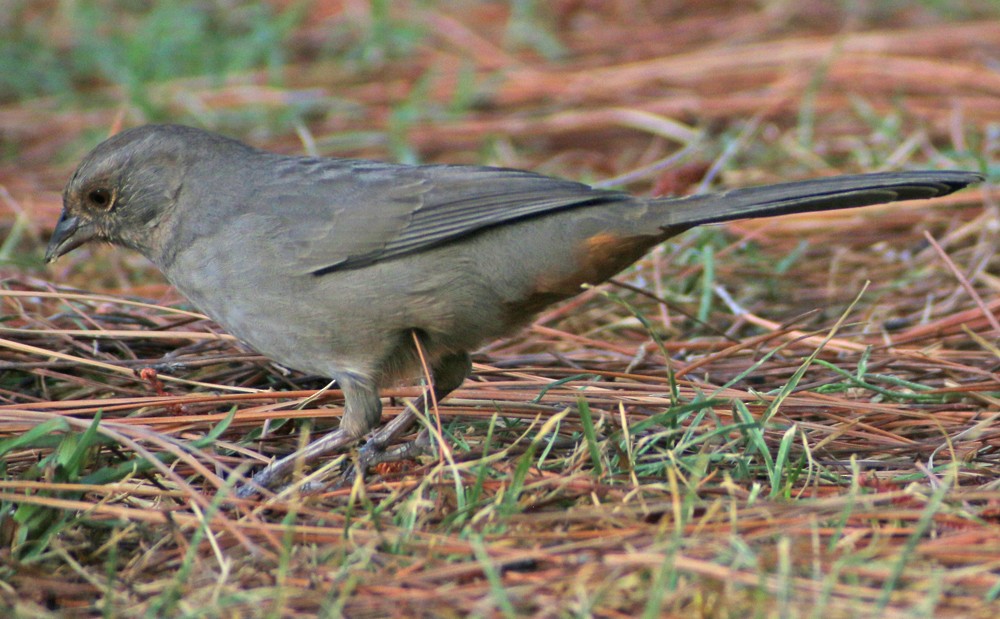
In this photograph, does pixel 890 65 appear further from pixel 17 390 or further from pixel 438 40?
pixel 17 390

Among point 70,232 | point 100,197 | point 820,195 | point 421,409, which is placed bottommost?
point 421,409

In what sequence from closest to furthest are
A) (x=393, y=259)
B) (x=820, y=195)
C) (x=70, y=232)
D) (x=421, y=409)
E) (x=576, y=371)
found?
(x=820, y=195) → (x=393, y=259) → (x=421, y=409) → (x=70, y=232) → (x=576, y=371)

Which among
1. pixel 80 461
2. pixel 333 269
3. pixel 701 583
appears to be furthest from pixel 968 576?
pixel 80 461

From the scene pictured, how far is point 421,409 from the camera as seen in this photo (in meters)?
3.72

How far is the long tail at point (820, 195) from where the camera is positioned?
311 cm

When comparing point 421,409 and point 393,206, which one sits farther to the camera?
point 421,409

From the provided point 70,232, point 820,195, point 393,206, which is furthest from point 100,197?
point 820,195

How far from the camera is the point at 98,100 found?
7.20 m

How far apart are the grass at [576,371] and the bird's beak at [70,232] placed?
0.88ft

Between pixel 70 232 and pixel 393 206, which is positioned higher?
pixel 393 206

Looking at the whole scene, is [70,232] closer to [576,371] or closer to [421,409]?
[421,409]

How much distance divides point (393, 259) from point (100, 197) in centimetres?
111

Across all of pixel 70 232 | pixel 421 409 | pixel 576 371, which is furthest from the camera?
pixel 576 371

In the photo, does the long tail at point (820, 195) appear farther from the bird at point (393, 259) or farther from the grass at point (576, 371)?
the grass at point (576, 371)
